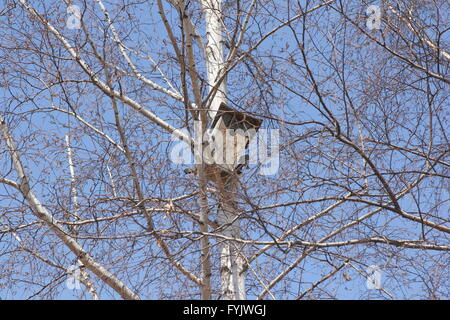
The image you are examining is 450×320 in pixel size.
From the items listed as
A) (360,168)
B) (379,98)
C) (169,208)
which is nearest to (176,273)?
(169,208)

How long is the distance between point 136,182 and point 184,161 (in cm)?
36

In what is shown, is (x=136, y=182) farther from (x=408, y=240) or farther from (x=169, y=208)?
(x=408, y=240)

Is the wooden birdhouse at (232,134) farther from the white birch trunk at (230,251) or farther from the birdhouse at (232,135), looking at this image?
the white birch trunk at (230,251)

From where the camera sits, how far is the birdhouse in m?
4.89

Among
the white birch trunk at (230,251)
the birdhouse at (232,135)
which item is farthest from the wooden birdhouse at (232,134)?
the white birch trunk at (230,251)

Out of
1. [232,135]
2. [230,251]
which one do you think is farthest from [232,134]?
[230,251]

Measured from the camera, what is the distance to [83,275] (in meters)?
4.82

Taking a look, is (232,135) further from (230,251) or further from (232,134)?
(230,251)

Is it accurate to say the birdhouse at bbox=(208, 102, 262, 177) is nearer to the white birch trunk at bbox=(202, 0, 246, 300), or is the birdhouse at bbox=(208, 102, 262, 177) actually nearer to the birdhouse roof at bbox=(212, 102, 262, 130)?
the birdhouse roof at bbox=(212, 102, 262, 130)

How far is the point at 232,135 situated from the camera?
5.01 metres

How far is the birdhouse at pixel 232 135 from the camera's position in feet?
16.1

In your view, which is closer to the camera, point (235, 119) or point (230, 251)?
point (230, 251)

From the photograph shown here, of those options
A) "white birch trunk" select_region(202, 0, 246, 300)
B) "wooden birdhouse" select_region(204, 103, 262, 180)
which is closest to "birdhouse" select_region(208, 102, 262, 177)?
"wooden birdhouse" select_region(204, 103, 262, 180)
